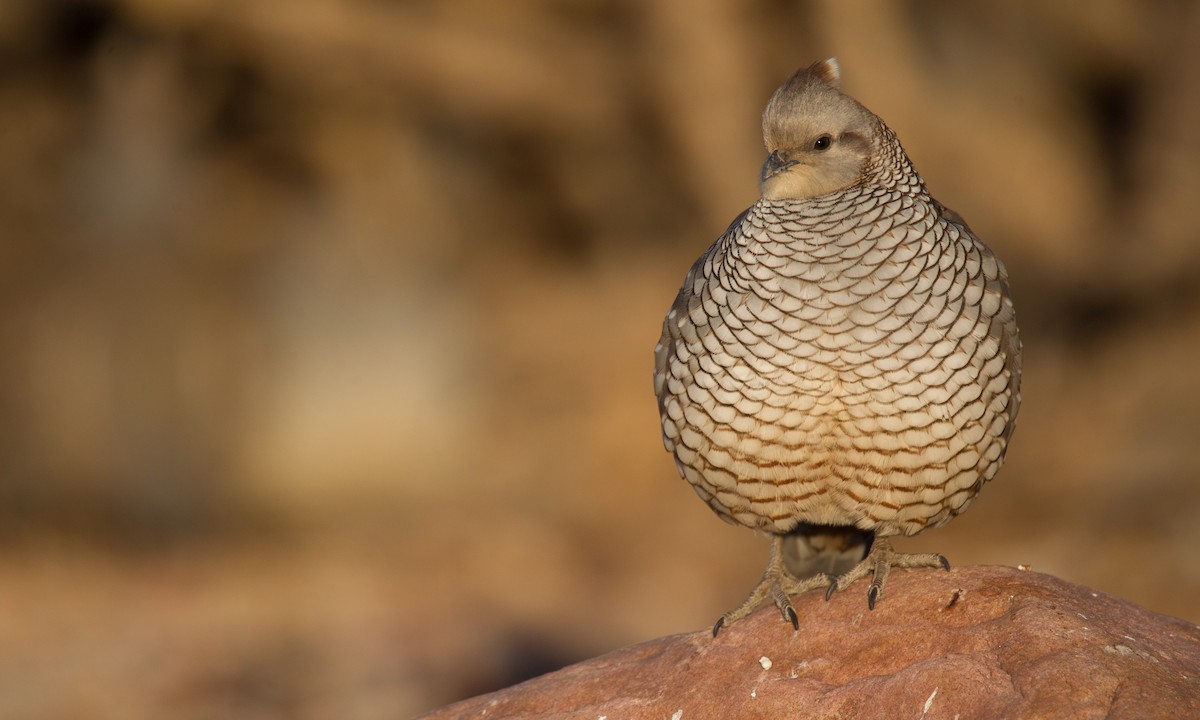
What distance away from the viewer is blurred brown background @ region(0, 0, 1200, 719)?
27.3ft

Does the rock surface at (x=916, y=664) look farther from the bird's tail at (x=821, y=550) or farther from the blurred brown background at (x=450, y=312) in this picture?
the blurred brown background at (x=450, y=312)

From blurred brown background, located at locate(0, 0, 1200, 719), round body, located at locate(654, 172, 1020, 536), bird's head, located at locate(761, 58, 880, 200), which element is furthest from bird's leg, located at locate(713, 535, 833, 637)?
blurred brown background, located at locate(0, 0, 1200, 719)

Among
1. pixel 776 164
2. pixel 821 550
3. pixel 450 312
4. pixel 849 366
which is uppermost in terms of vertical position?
pixel 450 312

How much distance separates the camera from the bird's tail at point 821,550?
464 cm

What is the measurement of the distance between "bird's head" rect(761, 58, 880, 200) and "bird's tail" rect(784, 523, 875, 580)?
43.2 inches

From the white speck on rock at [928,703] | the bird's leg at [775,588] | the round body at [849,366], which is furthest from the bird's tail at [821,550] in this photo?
the white speck on rock at [928,703]

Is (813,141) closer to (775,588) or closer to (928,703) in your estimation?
(775,588)

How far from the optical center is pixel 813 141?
14.3 feet

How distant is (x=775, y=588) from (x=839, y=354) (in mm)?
790

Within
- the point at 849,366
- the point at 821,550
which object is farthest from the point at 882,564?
the point at 849,366

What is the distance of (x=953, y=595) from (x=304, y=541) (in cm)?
630

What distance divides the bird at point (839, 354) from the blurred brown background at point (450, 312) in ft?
12.4

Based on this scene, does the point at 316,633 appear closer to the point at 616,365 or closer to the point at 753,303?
the point at 616,365

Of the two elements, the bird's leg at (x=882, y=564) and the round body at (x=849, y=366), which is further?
the bird's leg at (x=882, y=564)
